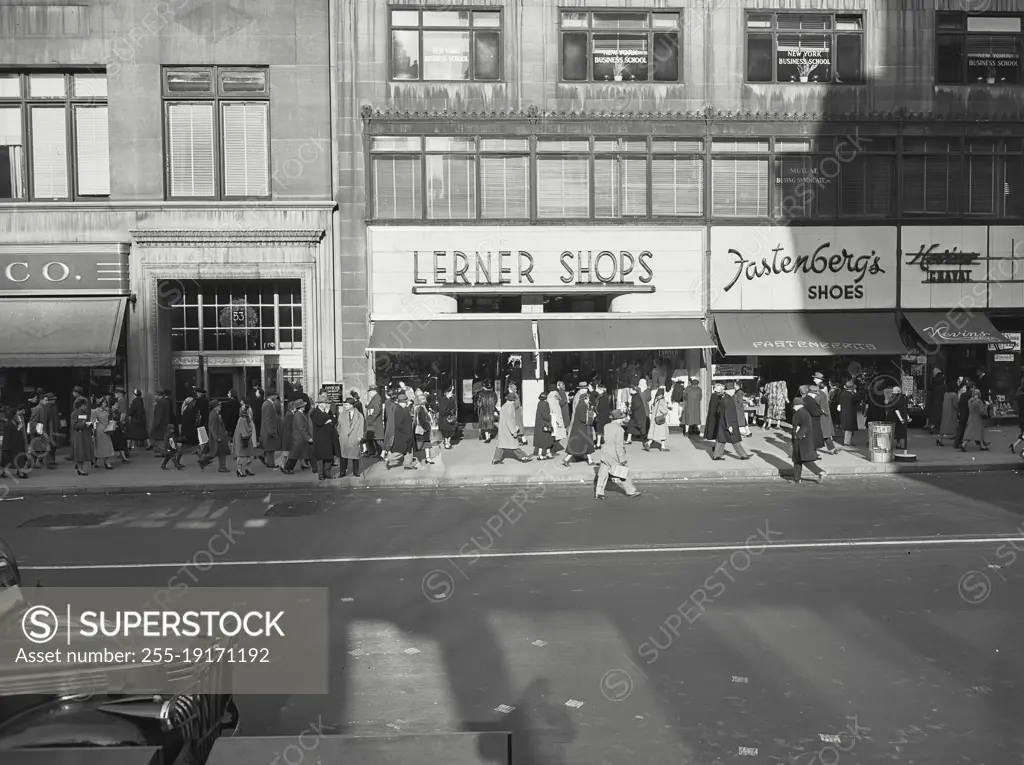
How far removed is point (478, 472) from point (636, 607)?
955 cm

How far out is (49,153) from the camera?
24438 mm

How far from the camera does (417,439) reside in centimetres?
2042

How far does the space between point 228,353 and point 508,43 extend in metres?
11.1

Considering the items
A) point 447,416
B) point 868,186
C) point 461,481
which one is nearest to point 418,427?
point 461,481

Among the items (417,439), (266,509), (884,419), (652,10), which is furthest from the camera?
(652,10)

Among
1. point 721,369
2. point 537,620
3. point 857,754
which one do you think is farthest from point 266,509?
point 721,369

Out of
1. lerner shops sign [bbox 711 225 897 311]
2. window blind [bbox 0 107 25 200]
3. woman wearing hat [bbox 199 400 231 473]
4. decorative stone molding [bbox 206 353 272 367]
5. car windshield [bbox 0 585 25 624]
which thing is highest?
window blind [bbox 0 107 25 200]

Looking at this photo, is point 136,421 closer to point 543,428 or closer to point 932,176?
point 543,428

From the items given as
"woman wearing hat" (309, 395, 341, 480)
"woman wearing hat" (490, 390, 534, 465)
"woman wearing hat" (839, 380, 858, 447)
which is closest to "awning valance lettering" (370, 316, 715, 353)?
"woman wearing hat" (839, 380, 858, 447)

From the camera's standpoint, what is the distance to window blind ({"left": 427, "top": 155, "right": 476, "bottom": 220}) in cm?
2455

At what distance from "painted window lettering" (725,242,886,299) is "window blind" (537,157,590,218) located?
420 centimetres

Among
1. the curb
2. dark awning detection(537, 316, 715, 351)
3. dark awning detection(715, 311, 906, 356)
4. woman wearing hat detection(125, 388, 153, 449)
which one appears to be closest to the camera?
the curb

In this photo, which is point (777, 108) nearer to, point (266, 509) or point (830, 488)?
point (830, 488)

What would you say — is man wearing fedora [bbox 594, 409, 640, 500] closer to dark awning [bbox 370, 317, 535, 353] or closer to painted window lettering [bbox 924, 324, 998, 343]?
dark awning [bbox 370, 317, 535, 353]
